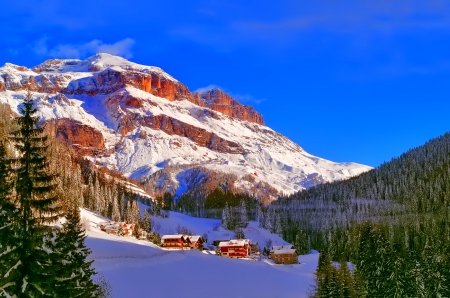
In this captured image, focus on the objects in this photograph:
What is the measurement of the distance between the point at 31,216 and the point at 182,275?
5883 centimetres

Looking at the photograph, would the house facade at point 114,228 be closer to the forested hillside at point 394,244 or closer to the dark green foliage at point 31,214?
the forested hillside at point 394,244

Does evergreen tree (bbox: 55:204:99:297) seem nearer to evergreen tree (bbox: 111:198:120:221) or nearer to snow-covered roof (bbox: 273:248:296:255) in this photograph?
snow-covered roof (bbox: 273:248:296:255)

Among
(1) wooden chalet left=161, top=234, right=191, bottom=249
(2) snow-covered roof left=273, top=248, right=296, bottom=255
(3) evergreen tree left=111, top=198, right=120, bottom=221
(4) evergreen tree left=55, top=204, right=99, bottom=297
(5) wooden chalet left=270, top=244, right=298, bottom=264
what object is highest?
(3) evergreen tree left=111, top=198, right=120, bottom=221

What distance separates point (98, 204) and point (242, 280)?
91.2 m

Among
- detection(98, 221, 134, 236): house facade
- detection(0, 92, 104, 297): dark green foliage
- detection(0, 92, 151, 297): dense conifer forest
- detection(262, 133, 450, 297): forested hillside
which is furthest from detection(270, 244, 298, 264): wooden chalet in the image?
detection(0, 92, 104, 297): dark green foliage

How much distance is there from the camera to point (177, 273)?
8056 centimetres

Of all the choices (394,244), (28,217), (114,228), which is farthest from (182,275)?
(28,217)

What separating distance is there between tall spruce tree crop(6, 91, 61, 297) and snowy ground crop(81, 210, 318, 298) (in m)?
40.3

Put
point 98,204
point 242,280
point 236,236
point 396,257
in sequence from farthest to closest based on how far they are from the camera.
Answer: point 236,236 < point 98,204 < point 242,280 < point 396,257

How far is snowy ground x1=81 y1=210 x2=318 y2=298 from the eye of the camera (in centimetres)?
6681

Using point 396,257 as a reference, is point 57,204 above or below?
above

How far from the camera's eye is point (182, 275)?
3113 inches

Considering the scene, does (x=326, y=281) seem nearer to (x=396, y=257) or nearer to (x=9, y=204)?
(x=396, y=257)

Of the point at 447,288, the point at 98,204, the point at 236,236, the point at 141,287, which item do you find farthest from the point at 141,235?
the point at 447,288
